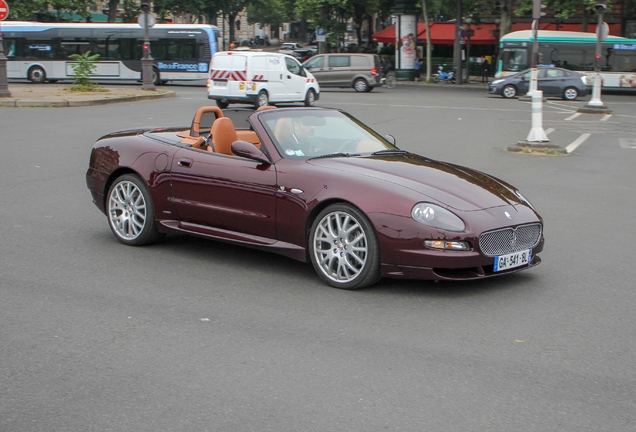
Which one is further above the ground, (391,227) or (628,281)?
(391,227)

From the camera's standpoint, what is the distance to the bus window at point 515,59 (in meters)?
42.8

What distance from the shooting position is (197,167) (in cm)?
702

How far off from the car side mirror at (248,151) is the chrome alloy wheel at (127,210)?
1.24 m

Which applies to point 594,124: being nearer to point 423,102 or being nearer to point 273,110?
point 423,102

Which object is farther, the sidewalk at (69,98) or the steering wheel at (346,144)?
the sidewalk at (69,98)

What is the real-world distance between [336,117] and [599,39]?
69.5 feet

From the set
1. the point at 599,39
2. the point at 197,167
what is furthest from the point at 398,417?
the point at 599,39

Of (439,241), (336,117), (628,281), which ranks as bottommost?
(628,281)

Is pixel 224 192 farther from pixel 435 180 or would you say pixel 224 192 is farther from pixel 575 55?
pixel 575 55

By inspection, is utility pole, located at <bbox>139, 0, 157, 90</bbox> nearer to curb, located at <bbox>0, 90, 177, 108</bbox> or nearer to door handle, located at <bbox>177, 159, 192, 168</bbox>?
curb, located at <bbox>0, 90, 177, 108</bbox>

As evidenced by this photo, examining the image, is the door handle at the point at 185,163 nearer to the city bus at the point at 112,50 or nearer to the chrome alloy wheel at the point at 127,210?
the chrome alloy wheel at the point at 127,210

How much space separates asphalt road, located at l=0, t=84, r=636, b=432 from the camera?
3908 mm

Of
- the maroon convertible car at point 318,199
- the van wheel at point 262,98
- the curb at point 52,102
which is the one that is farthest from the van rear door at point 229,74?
the maroon convertible car at point 318,199

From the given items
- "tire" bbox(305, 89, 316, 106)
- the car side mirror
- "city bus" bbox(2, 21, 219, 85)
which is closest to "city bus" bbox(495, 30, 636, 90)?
"city bus" bbox(2, 21, 219, 85)
